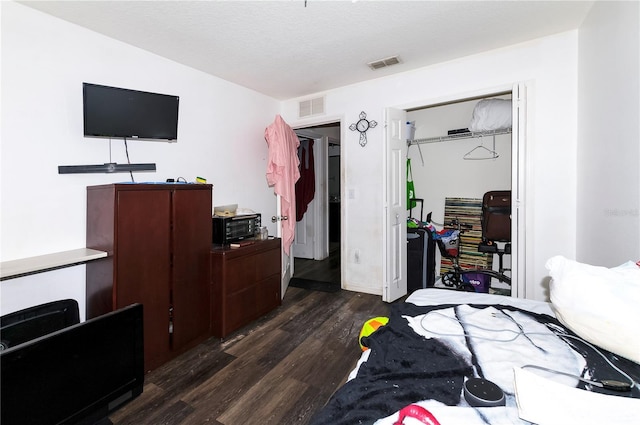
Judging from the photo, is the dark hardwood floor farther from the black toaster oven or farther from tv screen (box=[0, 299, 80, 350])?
the black toaster oven

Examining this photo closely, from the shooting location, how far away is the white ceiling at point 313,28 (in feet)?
6.48

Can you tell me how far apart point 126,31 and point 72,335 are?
2.20 metres

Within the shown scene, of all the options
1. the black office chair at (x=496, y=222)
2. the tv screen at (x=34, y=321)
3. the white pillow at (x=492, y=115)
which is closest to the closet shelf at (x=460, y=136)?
the white pillow at (x=492, y=115)

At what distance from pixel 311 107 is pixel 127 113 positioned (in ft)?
7.25

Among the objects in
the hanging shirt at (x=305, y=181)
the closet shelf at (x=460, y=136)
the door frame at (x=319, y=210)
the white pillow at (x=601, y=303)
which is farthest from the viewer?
the door frame at (x=319, y=210)

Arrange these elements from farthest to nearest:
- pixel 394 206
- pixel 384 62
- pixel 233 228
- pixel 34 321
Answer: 1. pixel 394 206
2. pixel 384 62
3. pixel 233 228
4. pixel 34 321

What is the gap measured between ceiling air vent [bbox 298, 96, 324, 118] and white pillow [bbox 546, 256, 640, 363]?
10.4 ft

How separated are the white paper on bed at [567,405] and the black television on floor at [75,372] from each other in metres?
1.77

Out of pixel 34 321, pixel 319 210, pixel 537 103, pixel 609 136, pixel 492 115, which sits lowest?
pixel 34 321

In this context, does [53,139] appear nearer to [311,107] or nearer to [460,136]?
[311,107]

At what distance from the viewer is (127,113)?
2.15 meters

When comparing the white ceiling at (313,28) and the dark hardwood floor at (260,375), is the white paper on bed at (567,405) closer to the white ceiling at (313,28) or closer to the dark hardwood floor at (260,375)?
the dark hardwood floor at (260,375)

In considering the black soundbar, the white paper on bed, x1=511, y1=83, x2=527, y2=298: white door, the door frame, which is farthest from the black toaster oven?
x1=511, y1=83, x2=527, y2=298: white door

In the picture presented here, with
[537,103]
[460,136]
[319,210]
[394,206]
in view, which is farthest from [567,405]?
[319,210]
